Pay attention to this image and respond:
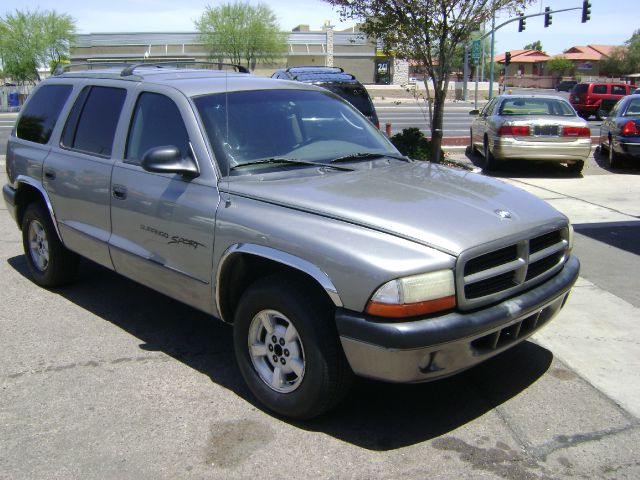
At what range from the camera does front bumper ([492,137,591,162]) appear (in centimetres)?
1241

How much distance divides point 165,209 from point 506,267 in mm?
2092

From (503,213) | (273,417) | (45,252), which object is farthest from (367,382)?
(45,252)

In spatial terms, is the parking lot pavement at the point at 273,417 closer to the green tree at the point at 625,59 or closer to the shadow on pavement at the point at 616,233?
the shadow on pavement at the point at 616,233

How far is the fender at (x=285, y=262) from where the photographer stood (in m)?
3.30

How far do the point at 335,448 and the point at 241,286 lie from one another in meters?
1.08

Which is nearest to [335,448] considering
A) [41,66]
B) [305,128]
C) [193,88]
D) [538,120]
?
[305,128]

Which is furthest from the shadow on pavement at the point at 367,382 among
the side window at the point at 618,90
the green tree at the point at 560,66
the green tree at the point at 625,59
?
the green tree at the point at 560,66

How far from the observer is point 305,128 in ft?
15.0

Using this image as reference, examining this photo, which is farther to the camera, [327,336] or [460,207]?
[460,207]

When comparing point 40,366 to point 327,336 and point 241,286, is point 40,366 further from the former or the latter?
point 327,336

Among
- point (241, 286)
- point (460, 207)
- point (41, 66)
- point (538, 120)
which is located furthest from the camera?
point (41, 66)

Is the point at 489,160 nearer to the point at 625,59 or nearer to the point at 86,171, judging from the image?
the point at 86,171

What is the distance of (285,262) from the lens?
11.4 feet

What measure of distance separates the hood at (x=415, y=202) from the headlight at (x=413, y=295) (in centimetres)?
16
